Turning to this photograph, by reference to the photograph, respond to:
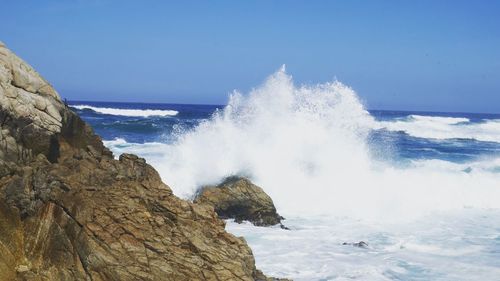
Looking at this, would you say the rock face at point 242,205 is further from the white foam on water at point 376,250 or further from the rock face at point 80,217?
the rock face at point 80,217

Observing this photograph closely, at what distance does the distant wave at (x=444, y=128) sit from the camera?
45344 millimetres

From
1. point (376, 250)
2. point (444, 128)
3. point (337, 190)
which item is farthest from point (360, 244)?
point (444, 128)

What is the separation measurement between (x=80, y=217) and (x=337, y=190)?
12243mm

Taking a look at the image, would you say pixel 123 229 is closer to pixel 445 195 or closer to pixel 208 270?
pixel 208 270

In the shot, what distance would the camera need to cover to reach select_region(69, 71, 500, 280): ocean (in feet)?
34.3

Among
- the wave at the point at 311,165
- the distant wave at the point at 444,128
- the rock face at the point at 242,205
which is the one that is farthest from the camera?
the distant wave at the point at 444,128

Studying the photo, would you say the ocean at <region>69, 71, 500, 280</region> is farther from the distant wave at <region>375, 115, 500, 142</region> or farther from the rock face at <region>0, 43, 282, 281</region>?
the distant wave at <region>375, 115, 500, 142</region>

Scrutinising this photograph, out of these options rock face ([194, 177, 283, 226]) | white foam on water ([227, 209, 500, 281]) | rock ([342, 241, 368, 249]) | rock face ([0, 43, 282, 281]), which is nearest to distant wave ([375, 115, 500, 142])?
white foam on water ([227, 209, 500, 281])

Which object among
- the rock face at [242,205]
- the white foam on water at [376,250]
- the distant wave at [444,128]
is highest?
the distant wave at [444,128]

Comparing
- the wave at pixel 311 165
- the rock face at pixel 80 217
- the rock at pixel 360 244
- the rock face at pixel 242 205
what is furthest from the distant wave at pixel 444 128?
the rock face at pixel 80 217

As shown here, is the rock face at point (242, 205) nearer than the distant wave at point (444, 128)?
Yes

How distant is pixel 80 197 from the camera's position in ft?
21.0

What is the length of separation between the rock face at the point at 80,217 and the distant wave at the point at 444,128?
133ft

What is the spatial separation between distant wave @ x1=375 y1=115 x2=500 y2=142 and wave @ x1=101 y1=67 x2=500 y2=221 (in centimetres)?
2343
